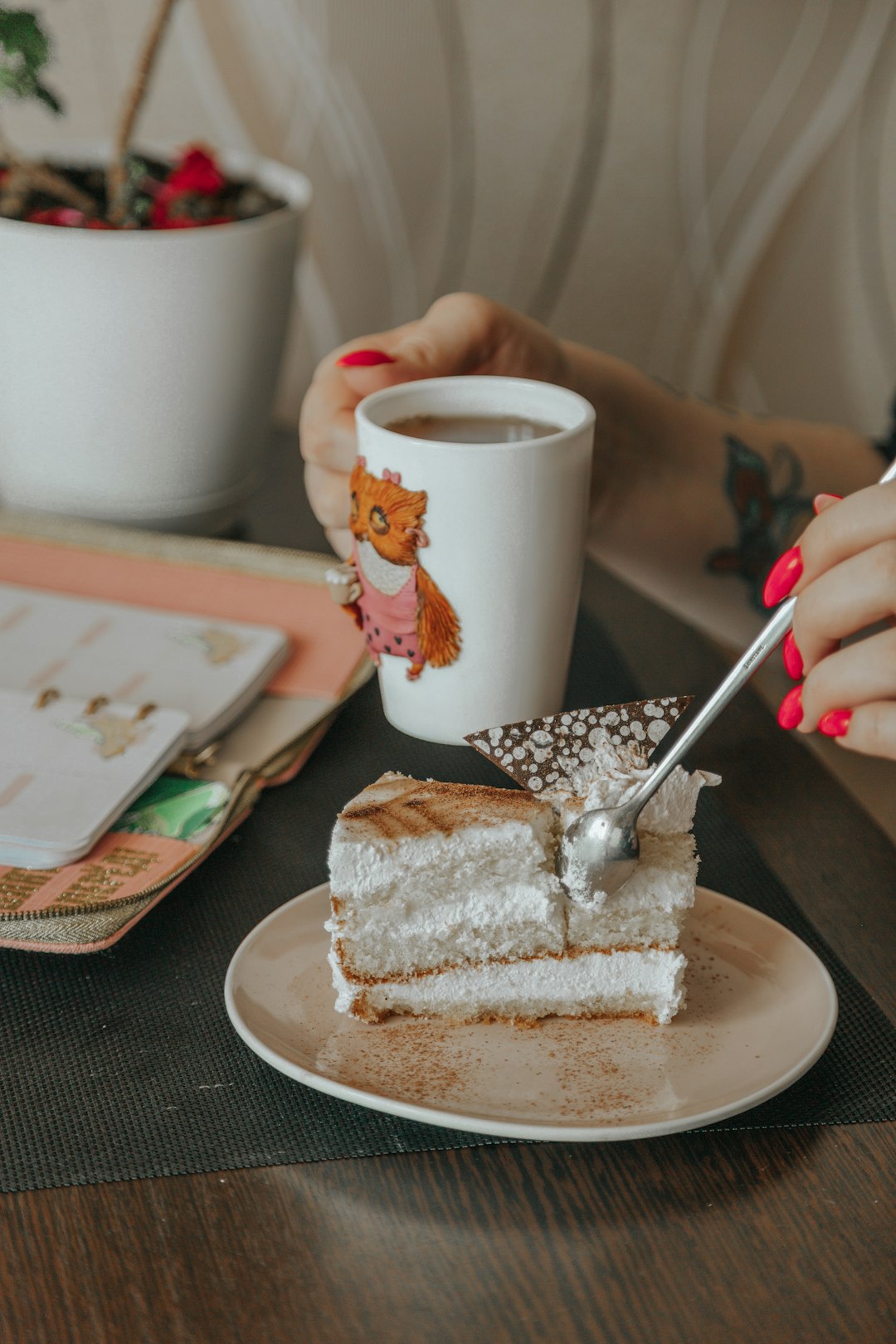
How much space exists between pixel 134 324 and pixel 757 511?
505 mm

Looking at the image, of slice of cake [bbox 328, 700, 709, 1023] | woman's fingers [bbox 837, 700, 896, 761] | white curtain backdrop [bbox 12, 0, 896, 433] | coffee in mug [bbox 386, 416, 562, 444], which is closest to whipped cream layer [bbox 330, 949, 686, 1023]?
slice of cake [bbox 328, 700, 709, 1023]

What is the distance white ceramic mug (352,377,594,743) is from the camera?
1.84ft

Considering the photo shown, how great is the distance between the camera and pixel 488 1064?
0.42 metres

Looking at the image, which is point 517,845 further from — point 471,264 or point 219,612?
point 471,264

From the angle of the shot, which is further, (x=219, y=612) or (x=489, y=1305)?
(x=219, y=612)

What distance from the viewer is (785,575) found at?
20.8 inches

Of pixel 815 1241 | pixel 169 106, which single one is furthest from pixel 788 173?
pixel 815 1241

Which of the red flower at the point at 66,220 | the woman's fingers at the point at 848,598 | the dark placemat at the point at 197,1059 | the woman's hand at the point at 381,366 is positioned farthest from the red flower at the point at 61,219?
the woman's fingers at the point at 848,598

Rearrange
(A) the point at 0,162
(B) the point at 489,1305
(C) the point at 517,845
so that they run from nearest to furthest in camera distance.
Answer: (B) the point at 489,1305 → (C) the point at 517,845 → (A) the point at 0,162

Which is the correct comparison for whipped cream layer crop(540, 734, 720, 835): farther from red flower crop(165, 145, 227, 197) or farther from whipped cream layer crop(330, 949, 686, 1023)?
red flower crop(165, 145, 227, 197)

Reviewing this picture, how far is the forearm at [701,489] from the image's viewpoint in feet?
3.07

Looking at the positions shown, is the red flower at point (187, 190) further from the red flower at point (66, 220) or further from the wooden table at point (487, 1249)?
the wooden table at point (487, 1249)

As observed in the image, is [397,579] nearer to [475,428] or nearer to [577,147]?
[475,428]

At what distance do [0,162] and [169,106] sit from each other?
572 mm
